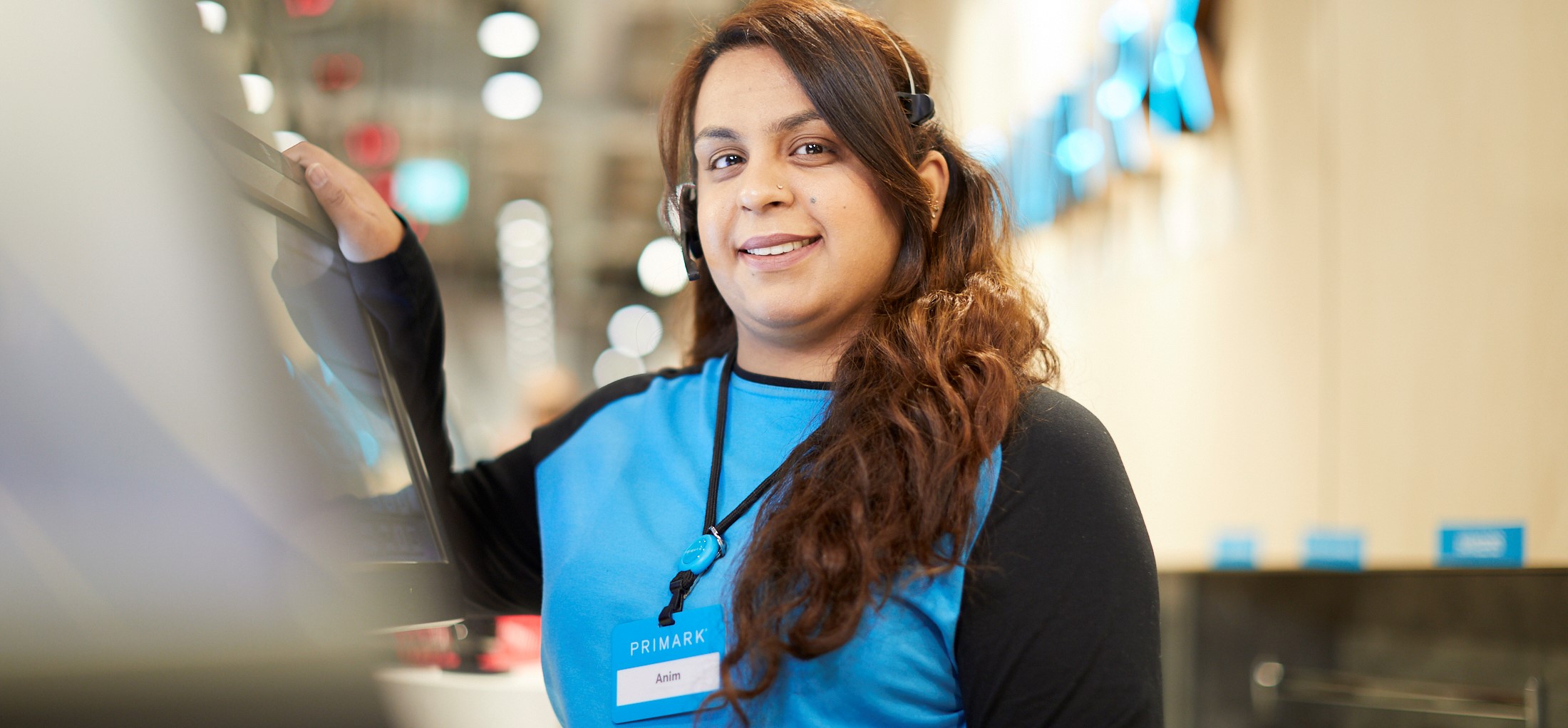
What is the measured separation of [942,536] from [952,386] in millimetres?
153

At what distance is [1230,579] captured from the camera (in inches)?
121

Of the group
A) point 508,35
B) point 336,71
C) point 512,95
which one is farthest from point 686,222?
point 512,95

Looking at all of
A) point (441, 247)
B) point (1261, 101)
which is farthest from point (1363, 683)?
point (441, 247)

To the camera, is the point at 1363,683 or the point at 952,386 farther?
the point at 1363,683

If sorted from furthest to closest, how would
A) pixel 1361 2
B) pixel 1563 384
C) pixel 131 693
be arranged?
pixel 1361 2, pixel 1563 384, pixel 131 693

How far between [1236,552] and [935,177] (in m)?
1.74

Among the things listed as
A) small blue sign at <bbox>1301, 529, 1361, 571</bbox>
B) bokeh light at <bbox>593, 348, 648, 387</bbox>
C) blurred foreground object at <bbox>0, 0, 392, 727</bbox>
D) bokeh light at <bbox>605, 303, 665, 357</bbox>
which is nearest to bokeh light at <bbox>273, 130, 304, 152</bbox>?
blurred foreground object at <bbox>0, 0, 392, 727</bbox>

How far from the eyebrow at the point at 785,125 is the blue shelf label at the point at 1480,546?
4.85 ft

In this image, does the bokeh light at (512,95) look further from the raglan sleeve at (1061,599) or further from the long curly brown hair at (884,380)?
the raglan sleeve at (1061,599)

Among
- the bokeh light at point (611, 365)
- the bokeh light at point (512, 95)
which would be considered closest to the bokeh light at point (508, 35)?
the bokeh light at point (512, 95)

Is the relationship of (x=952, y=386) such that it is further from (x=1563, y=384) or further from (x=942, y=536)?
(x=1563, y=384)

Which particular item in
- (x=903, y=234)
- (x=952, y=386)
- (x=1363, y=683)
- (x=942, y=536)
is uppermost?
(x=903, y=234)

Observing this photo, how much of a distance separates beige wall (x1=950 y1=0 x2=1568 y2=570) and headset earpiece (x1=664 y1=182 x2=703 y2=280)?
3.42 feet

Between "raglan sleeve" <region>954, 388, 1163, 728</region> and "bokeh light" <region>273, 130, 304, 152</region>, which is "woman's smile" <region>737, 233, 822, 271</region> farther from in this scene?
"bokeh light" <region>273, 130, 304, 152</region>
